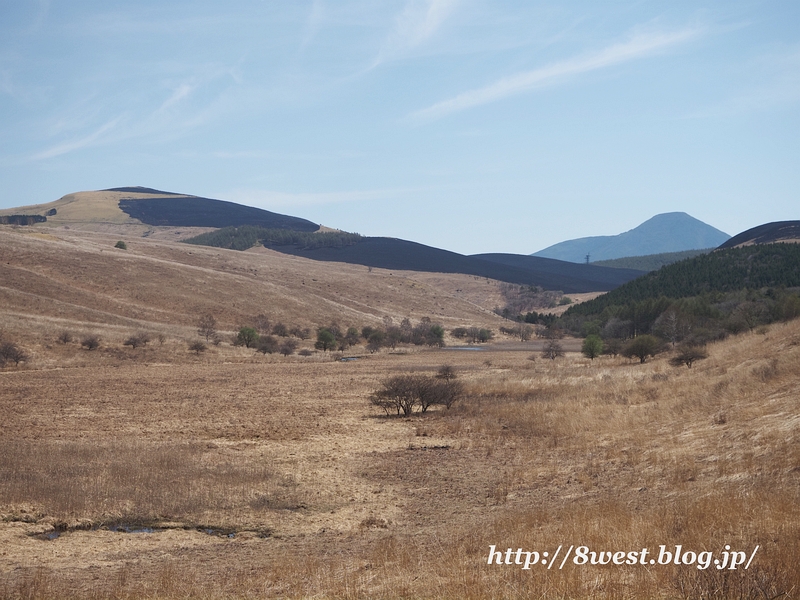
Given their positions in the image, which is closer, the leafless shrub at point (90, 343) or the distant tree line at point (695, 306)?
the distant tree line at point (695, 306)

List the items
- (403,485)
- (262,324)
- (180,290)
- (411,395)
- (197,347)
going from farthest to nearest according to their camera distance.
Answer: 1. (180,290)
2. (262,324)
3. (197,347)
4. (411,395)
5. (403,485)

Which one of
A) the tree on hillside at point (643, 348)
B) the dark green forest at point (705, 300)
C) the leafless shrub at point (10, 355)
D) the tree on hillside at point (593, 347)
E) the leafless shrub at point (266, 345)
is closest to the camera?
the leafless shrub at point (10, 355)

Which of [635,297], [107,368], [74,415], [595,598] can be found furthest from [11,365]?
[635,297]

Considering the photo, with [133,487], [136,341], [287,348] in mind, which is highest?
[133,487]

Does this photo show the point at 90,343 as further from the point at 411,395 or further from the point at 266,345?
the point at 411,395

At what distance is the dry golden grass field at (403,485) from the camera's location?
8133mm

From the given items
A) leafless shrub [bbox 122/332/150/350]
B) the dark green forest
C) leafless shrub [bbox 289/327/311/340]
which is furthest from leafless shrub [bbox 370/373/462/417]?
leafless shrub [bbox 289/327/311/340]

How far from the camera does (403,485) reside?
1536cm

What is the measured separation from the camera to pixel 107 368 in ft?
149

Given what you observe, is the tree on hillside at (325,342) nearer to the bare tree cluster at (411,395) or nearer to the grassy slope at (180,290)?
the grassy slope at (180,290)

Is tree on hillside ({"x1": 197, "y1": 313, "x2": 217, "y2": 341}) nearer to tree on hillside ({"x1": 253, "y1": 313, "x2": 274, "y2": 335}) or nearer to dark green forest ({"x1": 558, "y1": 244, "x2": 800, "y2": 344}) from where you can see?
tree on hillside ({"x1": 253, "y1": 313, "x2": 274, "y2": 335})

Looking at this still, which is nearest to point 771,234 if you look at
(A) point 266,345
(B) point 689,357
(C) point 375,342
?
(C) point 375,342

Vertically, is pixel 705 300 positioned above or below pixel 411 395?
above

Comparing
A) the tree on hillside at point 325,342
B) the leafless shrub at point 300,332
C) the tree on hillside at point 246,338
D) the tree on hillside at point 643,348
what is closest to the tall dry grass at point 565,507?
the tree on hillside at point 643,348
